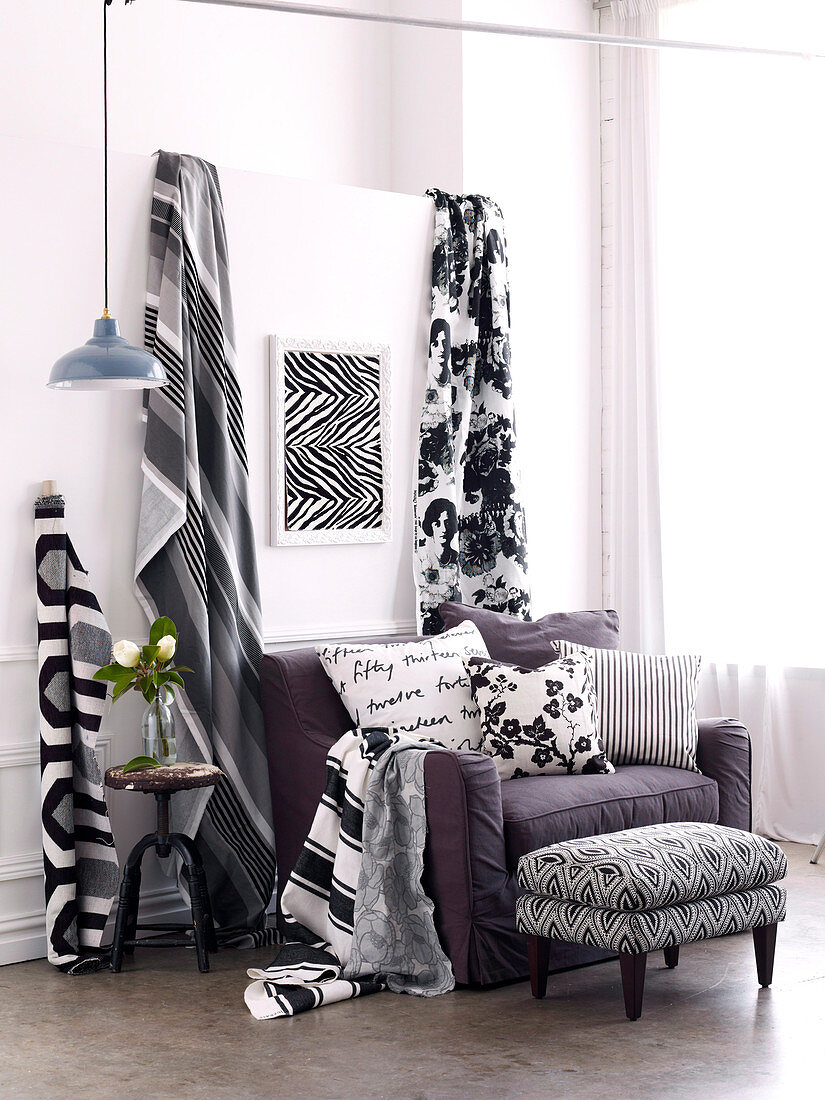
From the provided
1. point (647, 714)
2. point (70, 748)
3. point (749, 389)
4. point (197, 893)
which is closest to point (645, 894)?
point (647, 714)

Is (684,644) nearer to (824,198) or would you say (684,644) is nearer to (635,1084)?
(824,198)

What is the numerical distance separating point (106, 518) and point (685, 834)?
6.13 ft

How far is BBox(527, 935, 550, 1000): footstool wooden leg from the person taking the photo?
336 cm

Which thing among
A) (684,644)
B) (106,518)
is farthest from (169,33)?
(684,644)

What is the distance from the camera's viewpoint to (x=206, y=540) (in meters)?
4.00

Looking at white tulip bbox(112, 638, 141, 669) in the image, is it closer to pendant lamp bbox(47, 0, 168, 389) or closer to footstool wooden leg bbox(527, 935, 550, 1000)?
pendant lamp bbox(47, 0, 168, 389)

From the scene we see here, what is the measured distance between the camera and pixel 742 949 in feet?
12.6

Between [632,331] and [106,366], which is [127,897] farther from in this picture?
[632,331]

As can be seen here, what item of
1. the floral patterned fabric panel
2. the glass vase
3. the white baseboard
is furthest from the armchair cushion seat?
the white baseboard

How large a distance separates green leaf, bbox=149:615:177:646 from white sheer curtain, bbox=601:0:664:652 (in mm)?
2362

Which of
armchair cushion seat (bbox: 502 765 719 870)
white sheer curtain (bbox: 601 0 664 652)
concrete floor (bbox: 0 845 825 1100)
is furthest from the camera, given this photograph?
white sheer curtain (bbox: 601 0 664 652)

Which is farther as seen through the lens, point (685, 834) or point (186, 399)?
point (186, 399)

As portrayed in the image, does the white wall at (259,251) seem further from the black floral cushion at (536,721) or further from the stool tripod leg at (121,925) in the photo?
the black floral cushion at (536,721)

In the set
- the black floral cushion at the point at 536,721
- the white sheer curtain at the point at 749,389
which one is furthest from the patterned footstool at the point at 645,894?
the white sheer curtain at the point at 749,389
